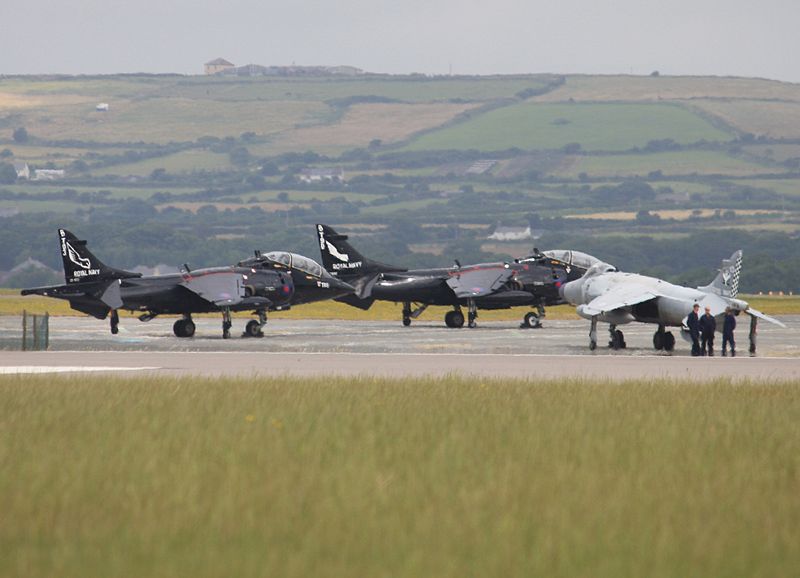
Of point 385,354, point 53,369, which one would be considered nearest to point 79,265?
point 385,354

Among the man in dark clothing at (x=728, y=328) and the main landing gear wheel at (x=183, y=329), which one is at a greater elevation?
the man in dark clothing at (x=728, y=328)

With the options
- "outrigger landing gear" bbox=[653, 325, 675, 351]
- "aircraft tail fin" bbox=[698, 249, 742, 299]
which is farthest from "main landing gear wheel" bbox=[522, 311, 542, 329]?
"aircraft tail fin" bbox=[698, 249, 742, 299]

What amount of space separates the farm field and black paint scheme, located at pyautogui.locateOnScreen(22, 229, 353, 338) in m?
21.0

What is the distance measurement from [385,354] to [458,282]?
15.7 meters

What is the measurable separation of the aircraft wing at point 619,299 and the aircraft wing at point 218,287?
1175cm

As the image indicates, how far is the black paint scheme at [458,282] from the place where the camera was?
53688 millimetres

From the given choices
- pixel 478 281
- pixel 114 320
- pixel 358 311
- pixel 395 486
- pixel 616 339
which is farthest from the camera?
pixel 358 311

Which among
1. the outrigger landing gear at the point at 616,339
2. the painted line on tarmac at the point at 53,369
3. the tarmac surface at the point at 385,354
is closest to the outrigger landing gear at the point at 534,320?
the tarmac surface at the point at 385,354

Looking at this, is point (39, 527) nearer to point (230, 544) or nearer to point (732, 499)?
point (230, 544)

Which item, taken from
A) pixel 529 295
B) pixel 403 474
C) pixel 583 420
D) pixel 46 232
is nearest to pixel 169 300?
pixel 529 295

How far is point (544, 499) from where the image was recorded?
14.8 metres

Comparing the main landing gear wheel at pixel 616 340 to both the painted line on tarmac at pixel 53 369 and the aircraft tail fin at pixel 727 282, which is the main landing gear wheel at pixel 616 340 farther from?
the painted line on tarmac at pixel 53 369

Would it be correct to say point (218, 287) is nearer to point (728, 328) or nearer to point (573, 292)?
point (573, 292)

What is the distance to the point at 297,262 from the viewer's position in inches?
1933
